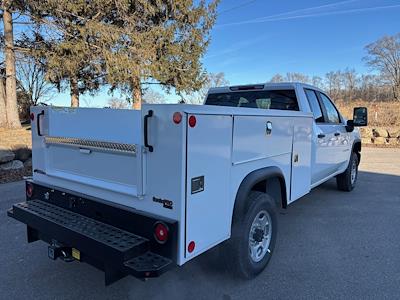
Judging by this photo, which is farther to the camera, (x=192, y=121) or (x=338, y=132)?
(x=338, y=132)

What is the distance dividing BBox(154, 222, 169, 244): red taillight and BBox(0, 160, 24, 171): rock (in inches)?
272

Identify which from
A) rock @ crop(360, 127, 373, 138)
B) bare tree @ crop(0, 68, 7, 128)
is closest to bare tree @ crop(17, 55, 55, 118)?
bare tree @ crop(0, 68, 7, 128)

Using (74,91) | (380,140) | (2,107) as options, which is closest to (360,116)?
(380,140)

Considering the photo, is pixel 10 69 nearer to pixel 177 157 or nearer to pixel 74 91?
pixel 74 91

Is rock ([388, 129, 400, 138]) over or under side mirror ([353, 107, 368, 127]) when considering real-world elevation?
under

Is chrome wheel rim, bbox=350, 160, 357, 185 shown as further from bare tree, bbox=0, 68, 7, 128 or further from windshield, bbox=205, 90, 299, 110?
bare tree, bbox=0, 68, 7, 128

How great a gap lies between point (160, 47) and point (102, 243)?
1335 centimetres

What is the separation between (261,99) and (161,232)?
10.3ft

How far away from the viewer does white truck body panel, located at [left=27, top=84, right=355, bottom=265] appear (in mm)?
2271

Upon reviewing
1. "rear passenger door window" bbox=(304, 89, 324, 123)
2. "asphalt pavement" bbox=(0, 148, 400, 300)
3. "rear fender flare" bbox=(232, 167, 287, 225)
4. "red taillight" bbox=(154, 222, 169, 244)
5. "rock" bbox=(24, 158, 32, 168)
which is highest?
"rear passenger door window" bbox=(304, 89, 324, 123)

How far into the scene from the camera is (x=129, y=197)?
258cm

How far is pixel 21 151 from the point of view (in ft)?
27.4

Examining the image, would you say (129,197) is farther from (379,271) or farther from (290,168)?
(379,271)

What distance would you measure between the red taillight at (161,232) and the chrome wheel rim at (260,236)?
110cm
